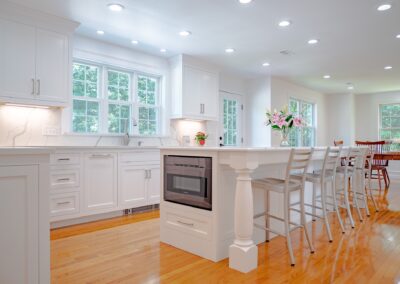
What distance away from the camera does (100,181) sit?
12.6 feet

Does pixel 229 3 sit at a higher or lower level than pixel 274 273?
higher

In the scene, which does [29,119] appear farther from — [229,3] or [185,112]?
[229,3]

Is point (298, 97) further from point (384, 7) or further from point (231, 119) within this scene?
point (384, 7)

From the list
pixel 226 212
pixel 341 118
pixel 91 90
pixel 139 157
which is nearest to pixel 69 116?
pixel 91 90

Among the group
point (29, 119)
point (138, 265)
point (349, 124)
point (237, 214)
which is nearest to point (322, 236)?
point (237, 214)

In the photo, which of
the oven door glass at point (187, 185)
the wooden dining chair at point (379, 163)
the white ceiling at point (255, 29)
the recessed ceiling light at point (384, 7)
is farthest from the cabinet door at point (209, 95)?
the wooden dining chair at point (379, 163)

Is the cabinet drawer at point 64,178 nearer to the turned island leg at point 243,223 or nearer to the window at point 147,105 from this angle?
the window at point 147,105

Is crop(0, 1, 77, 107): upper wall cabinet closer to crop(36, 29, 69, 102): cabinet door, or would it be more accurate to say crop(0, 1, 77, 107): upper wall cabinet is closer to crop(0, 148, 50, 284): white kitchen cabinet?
crop(36, 29, 69, 102): cabinet door

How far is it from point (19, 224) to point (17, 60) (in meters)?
2.68

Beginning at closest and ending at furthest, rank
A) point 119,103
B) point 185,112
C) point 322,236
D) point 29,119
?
point 322,236 → point 29,119 → point 119,103 → point 185,112

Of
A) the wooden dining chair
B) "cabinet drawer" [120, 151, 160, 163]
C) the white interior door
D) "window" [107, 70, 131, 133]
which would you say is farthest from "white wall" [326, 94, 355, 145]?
"window" [107, 70, 131, 133]

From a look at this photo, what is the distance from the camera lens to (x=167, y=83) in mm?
5250

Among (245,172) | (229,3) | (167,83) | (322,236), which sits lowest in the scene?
(322,236)

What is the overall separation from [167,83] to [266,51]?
5.90 feet
